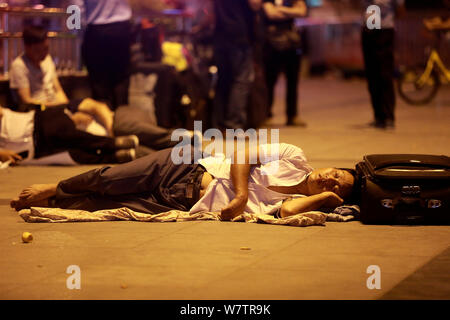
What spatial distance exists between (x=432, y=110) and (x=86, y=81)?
5.56 metres

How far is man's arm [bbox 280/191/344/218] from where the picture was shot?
5.88 m

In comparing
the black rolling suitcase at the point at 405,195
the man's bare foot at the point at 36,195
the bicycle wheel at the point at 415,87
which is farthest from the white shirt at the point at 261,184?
the bicycle wheel at the point at 415,87

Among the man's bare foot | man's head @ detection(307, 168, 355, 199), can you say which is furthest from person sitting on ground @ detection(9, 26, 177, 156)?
man's head @ detection(307, 168, 355, 199)

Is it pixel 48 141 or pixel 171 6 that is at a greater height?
pixel 171 6

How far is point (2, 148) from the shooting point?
8461 mm

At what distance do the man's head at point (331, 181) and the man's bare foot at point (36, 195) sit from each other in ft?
5.93

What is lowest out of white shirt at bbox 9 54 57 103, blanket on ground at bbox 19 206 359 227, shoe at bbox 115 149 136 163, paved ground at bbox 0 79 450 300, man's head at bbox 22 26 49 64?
paved ground at bbox 0 79 450 300

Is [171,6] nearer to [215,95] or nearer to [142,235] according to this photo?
[215,95]

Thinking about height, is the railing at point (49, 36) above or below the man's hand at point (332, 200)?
above

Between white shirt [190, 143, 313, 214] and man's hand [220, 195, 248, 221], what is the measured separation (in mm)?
145

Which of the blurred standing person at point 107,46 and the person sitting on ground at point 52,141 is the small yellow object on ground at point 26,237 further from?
the blurred standing person at point 107,46

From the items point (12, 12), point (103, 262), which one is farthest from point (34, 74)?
point (103, 262)

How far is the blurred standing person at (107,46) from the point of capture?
32.4ft

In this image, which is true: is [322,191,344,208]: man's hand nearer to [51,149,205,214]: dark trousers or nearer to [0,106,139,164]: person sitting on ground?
[51,149,205,214]: dark trousers
